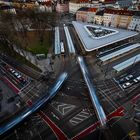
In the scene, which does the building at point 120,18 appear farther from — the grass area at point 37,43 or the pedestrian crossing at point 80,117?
the pedestrian crossing at point 80,117

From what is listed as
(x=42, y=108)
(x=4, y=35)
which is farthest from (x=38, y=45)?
(x=42, y=108)

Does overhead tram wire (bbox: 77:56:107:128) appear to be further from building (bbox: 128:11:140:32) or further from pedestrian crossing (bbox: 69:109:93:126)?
building (bbox: 128:11:140:32)

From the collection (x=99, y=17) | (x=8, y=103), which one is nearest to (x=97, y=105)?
(x=8, y=103)

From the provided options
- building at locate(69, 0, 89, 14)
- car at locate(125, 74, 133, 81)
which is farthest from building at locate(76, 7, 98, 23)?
car at locate(125, 74, 133, 81)

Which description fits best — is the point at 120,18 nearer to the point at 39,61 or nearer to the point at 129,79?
the point at 129,79

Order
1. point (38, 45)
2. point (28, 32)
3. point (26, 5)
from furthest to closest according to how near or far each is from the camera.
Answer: point (26, 5), point (28, 32), point (38, 45)

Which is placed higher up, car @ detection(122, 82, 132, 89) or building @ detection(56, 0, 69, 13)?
building @ detection(56, 0, 69, 13)

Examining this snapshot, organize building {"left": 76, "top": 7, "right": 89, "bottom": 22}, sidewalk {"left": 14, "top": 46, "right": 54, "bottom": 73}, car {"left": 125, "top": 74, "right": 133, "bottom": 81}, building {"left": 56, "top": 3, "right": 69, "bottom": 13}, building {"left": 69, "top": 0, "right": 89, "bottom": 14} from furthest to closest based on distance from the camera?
building {"left": 56, "top": 3, "right": 69, "bottom": 13} < building {"left": 69, "top": 0, "right": 89, "bottom": 14} < building {"left": 76, "top": 7, "right": 89, "bottom": 22} < sidewalk {"left": 14, "top": 46, "right": 54, "bottom": 73} < car {"left": 125, "top": 74, "right": 133, "bottom": 81}

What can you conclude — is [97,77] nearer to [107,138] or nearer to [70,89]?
[70,89]
